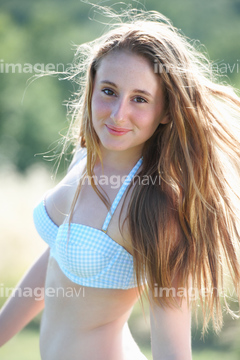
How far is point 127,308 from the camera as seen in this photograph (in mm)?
1467

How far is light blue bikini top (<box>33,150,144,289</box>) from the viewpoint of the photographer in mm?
1374

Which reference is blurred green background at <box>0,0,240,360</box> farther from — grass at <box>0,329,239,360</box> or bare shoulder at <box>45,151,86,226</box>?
bare shoulder at <box>45,151,86,226</box>

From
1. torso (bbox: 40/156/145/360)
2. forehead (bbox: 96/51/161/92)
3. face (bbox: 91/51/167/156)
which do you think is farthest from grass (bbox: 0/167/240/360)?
forehead (bbox: 96/51/161/92)

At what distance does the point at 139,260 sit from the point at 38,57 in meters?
A: 4.93

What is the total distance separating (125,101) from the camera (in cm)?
134

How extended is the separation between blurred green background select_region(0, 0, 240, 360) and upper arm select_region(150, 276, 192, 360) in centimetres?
221

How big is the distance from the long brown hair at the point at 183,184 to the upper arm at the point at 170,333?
0.04 metres

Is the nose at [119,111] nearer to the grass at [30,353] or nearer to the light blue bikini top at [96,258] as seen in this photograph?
the light blue bikini top at [96,258]

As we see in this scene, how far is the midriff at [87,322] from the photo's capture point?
1.42 meters

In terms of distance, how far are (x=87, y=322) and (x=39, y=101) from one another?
4334 mm

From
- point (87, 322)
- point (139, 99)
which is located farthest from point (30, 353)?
point (139, 99)

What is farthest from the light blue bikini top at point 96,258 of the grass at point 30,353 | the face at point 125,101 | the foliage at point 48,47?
the foliage at point 48,47

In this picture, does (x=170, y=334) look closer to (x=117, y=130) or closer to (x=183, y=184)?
(x=183, y=184)

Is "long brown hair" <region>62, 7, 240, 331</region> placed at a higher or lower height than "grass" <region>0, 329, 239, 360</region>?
higher
